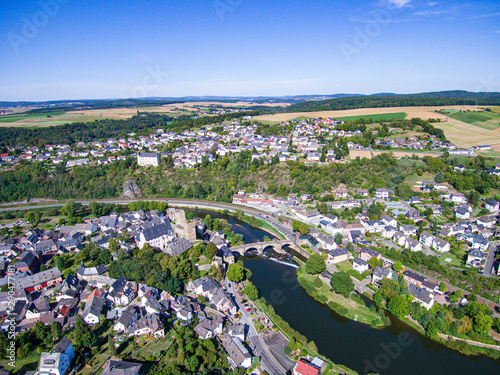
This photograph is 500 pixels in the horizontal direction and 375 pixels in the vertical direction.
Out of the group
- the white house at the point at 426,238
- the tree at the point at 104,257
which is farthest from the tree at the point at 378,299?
the tree at the point at 104,257

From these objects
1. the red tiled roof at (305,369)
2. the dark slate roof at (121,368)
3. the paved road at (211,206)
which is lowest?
the paved road at (211,206)

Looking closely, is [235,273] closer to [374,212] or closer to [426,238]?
[374,212]

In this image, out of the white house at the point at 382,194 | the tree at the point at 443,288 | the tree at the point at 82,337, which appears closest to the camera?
the tree at the point at 82,337

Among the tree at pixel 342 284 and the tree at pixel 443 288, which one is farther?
the tree at pixel 342 284

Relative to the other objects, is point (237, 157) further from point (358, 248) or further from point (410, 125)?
point (410, 125)

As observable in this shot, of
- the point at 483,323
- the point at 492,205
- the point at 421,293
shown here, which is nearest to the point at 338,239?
the point at 421,293

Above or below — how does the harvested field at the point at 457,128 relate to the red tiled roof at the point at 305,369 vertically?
above

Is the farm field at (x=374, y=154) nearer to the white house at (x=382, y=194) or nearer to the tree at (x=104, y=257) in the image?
the white house at (x=382, y=194)
